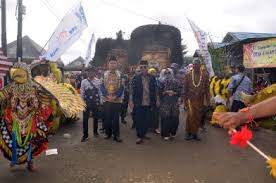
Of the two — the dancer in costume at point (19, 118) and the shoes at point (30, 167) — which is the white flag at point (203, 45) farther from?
the shoes at point (30, 167)

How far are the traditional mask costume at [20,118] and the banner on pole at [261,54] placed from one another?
629 centimetres

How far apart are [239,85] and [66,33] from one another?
4.30 meters

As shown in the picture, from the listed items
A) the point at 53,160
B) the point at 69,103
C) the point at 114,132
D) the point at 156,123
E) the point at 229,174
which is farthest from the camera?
the point at 156,123

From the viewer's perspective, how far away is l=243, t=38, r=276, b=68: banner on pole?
11414 mm

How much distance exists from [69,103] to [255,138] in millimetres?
4733

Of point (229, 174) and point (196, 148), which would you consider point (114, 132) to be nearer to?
point (196, 148)

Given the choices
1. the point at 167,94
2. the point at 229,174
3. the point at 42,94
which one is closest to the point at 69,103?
the point at 42,94

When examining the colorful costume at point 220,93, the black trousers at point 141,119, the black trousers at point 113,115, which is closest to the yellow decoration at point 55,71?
the black trousers at point 113,115

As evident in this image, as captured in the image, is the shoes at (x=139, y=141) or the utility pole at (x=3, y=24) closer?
the shoes at (x=139, y=141)

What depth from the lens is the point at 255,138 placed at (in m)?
10.1

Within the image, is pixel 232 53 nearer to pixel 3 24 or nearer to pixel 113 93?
pixel 113 93

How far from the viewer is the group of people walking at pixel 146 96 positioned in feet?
32.3

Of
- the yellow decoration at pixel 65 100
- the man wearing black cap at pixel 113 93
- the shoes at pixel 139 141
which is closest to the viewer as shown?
the yellow decoration at pixel 65 100

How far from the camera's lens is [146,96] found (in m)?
9.89
